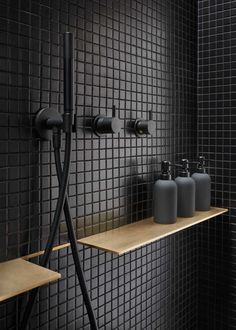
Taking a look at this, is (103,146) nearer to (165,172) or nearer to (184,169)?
(165,172)

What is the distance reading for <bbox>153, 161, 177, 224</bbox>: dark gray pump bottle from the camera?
1.16 meters

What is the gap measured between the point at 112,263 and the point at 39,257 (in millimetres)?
305

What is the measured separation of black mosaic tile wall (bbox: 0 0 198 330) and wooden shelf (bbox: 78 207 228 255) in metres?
0.04

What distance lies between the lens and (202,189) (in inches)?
54.9

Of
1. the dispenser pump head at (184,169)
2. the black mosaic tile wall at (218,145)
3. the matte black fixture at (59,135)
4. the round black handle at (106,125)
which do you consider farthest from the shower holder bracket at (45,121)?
the black mosaic tile wall at (218,145)

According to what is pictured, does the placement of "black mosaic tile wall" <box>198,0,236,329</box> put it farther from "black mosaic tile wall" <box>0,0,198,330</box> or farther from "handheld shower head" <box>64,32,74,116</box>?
"handheld shower head" <box>64,32,74,116</box>

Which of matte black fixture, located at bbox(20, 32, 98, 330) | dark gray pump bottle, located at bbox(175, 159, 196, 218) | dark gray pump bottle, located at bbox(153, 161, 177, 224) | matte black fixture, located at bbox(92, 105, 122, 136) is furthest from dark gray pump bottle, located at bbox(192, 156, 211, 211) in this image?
matte black fixture, located at bbox(20, 32, 98, 330)

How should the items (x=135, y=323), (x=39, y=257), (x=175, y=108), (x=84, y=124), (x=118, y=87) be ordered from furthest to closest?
(x=175, y=108), (x=135, y=323), (x=118, y=87), (x=84, y=124), (x=39, y=257)

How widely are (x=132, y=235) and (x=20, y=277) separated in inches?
15.8

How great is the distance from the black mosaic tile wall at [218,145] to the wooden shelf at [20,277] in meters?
0.96

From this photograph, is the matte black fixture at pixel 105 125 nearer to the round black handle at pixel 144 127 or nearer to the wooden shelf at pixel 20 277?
the round black handle at pixel 144 127

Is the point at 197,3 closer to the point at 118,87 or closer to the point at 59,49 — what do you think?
the point at 118,87

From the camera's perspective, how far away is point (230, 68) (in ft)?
4.91

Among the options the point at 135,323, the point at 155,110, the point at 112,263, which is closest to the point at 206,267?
the point at 135,323
